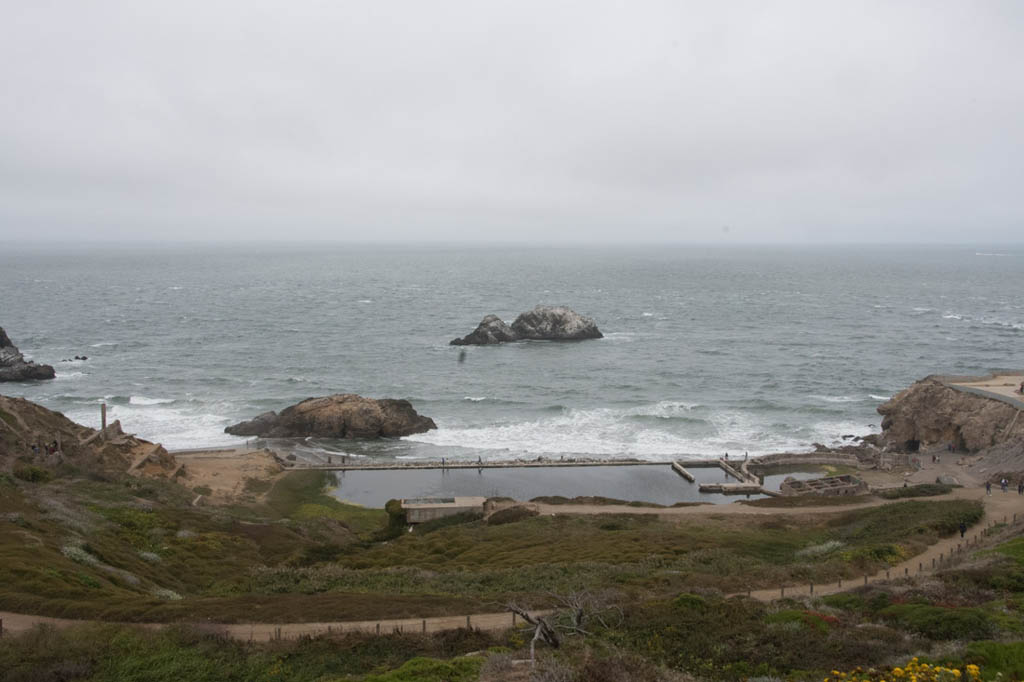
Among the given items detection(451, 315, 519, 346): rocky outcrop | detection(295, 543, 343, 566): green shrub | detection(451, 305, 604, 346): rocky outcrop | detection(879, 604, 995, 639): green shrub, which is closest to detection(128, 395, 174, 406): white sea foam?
detection(451, 315, 519, 346): rocky outcrop

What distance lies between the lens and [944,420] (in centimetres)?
5891

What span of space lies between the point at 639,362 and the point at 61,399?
64.5 meters

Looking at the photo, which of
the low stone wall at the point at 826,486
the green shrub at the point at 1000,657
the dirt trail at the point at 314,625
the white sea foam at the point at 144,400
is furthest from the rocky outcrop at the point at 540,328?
the green shrub at the point at 1000,657

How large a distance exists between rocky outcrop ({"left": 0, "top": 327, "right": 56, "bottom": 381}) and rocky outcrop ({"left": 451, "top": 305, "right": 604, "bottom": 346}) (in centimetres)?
5055

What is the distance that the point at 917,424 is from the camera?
60.2 metres

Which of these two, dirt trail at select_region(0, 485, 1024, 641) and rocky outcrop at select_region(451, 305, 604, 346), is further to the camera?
rocky outcrop at select_region(451, 305, 604, 346)

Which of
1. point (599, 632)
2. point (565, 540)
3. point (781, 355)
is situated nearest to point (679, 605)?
point (599, 632)

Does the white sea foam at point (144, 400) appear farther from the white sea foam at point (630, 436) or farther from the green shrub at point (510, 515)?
the green shrub at point (510, 515)

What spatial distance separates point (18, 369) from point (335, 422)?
44.0 meters

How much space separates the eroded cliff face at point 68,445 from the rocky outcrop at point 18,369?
36.9 metres

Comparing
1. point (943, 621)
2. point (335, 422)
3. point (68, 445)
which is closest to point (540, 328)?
point (335, 422)

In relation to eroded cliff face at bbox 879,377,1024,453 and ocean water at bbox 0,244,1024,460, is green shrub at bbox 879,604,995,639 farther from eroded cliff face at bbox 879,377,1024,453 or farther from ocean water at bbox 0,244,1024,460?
eroded cliff face at bbox 879,377,1024,453

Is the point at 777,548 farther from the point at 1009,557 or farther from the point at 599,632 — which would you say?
the point at 599,632

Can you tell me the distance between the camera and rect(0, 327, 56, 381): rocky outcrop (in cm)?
8131
